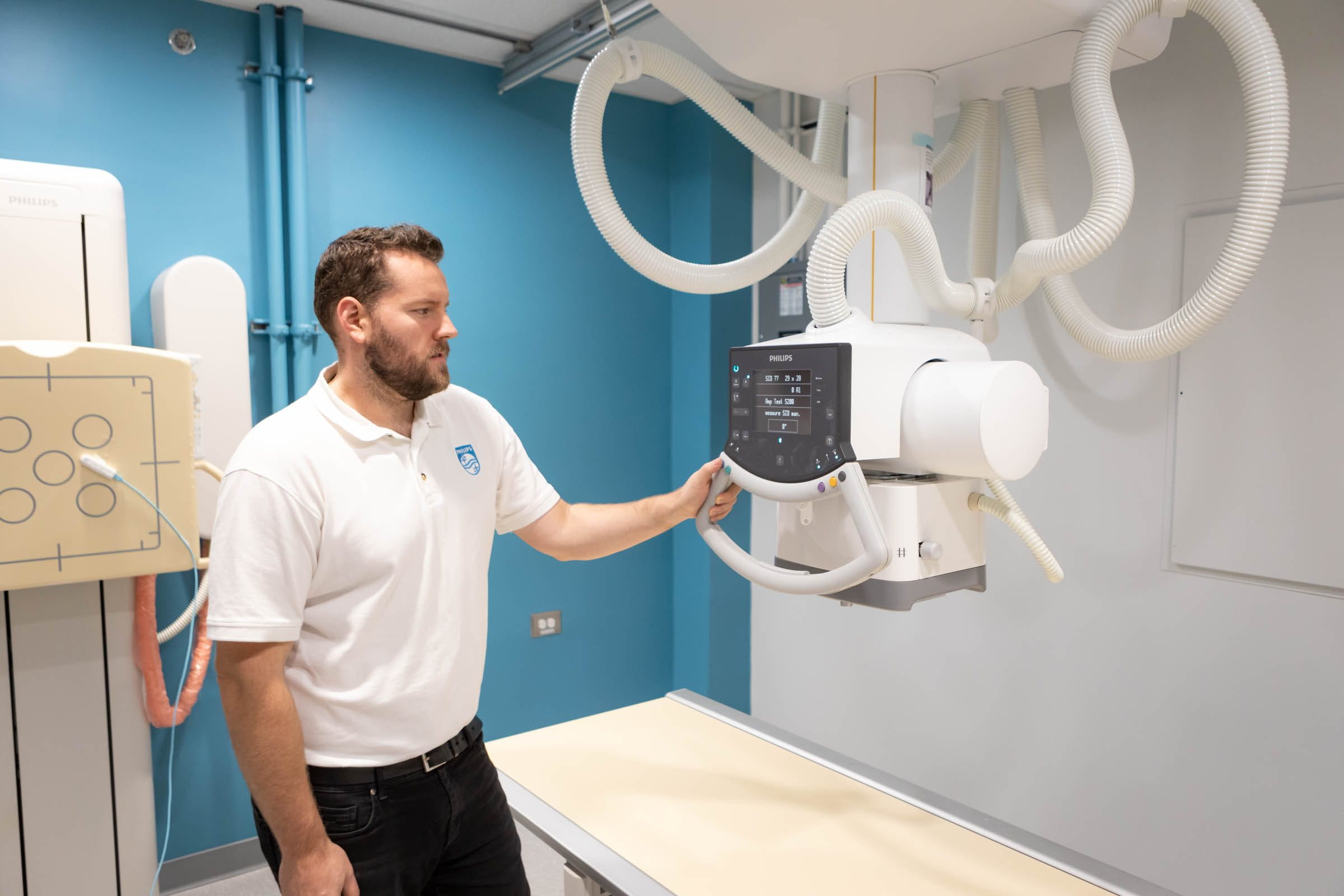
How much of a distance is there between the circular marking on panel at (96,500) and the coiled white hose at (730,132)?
3.37 feet

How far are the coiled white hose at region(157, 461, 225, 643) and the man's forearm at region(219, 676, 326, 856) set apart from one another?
0.80m

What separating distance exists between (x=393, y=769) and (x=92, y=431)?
0.85 m

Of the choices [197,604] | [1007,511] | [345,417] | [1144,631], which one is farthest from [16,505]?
[1144,631]

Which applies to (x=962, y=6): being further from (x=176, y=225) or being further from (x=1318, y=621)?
(x=176, y=225)

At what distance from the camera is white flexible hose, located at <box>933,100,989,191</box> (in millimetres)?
1441

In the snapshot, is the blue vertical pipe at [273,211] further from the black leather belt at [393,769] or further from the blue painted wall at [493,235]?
the black leather belt at [393,769]

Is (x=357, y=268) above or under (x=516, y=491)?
above

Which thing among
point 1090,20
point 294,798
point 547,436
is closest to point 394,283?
point 294,798

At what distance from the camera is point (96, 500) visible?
162cm

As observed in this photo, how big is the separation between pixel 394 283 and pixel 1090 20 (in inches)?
41.4

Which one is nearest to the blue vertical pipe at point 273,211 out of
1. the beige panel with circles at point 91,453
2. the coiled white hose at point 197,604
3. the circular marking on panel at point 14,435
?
the coiled white hose at point 197,604

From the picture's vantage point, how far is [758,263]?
1535mm

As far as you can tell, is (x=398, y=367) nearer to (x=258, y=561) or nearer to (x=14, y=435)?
(x=258, y=561)

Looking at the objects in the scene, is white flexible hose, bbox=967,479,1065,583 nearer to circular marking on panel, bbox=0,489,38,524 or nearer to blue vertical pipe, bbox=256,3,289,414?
circular marking on panel, bbox=0,489,38,524
